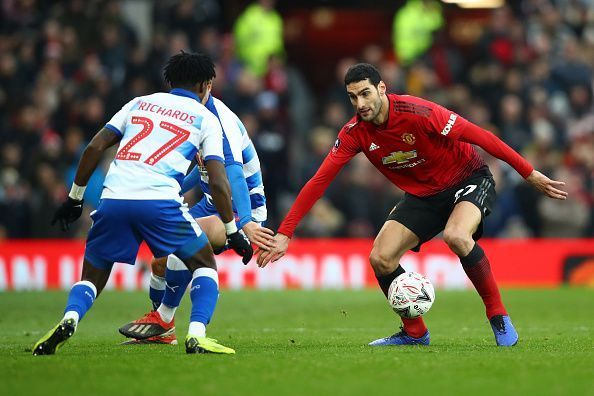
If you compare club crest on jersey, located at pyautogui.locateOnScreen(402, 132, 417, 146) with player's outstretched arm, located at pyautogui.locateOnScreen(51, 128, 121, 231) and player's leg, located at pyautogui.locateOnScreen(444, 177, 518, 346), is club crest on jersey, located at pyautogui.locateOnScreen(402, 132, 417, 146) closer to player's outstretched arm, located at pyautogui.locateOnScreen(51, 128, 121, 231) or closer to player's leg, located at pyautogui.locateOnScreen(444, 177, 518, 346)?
player's leg, located at pyautogui.locateOnScreen(444, 177, 518, 346)

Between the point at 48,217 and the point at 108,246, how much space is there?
11.2 m

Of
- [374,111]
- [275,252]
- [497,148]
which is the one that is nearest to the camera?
[497,148]

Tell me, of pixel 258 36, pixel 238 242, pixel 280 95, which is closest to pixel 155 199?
pixel 238 242

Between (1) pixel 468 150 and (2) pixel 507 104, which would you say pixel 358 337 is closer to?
(1) pixel 468 150

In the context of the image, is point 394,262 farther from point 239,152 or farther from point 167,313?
point 167,313

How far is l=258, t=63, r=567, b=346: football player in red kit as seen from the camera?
9.23 m

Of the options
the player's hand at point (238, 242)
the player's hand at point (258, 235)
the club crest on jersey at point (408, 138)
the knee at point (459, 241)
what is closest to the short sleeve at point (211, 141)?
the player's hand at point (238, 242)

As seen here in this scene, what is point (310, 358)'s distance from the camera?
820 cm

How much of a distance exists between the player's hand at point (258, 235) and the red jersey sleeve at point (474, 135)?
1643 millimetres

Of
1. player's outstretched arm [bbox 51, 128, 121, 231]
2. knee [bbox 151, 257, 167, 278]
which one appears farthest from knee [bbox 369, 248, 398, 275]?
player's outstretched arm [bbox 51, 128, 121, 231]

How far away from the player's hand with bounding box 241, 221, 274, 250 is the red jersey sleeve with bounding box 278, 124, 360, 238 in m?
0.28

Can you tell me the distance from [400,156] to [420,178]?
327 millimetres

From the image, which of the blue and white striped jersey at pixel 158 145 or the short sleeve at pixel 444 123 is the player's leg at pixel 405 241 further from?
the blue and white striped jersey at pixel 158 145

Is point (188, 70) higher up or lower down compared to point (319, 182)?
higher up
